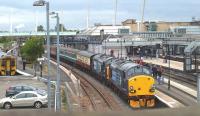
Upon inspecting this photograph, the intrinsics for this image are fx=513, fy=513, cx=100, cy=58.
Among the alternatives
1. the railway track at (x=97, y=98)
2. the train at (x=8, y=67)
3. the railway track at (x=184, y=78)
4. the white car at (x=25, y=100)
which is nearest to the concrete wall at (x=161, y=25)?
the railway track at (x=184, y=78)

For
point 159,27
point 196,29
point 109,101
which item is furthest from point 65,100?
point 159,27

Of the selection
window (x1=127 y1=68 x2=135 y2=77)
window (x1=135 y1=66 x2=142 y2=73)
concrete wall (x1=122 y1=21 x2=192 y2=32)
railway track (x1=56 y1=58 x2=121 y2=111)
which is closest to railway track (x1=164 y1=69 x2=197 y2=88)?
railway track (x1=56 y1=58 x2=121 y2=111)

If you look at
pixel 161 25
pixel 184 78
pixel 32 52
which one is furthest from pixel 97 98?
pixel 161 25

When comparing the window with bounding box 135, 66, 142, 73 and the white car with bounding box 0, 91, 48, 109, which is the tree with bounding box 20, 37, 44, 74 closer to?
the white car with bounding box 0, 91, 48, 109

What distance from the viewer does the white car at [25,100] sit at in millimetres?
30545

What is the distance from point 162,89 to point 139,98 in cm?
974

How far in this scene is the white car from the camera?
100ft

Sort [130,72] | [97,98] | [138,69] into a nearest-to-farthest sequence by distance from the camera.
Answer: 1. [130,72]
2. [138,69]
3. [97,98]

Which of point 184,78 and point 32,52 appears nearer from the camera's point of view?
point 184,78

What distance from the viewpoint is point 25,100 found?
30531mm

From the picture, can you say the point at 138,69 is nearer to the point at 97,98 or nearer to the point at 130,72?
the point at 130,72

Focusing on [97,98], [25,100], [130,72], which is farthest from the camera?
[97,98]

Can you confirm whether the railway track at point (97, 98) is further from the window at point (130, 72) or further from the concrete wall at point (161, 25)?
the concrete wall at point (161, 25)

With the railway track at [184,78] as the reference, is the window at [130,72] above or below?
above
